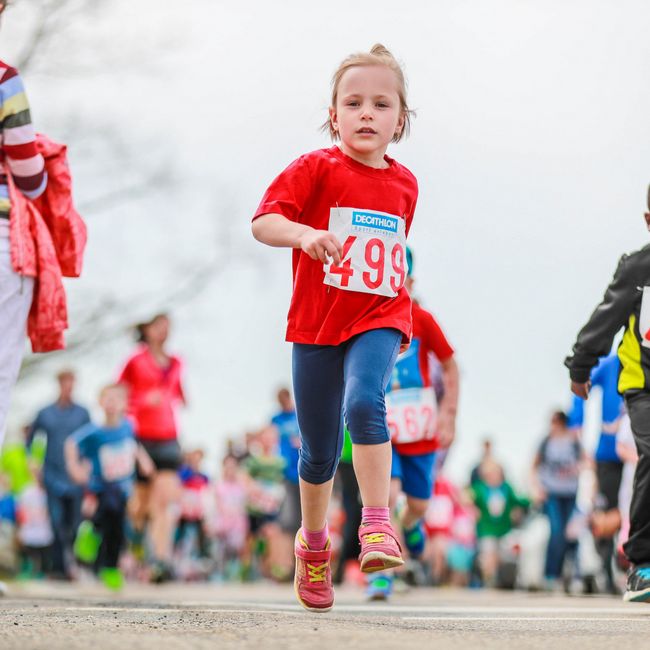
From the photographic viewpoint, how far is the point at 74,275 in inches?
255

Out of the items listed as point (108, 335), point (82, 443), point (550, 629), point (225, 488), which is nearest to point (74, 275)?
point (550, 629)

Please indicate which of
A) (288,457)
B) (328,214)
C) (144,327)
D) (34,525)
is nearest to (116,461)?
(144,327)

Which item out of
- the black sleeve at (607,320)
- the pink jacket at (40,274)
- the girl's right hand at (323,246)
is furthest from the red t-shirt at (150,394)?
the girl's right hand at (323,246)

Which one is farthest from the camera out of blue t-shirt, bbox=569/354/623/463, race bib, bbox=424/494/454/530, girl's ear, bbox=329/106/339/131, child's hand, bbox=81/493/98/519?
race bib, bbox=424/494/454/530

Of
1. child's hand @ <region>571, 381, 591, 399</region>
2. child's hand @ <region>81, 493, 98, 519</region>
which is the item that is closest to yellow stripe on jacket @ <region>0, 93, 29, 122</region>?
child's hand @ <region>571, 381, 591, 399</region>

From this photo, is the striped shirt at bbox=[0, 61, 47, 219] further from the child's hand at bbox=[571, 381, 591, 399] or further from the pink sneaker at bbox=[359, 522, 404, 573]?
the child's hand at bbox=[571, 381, 591, 399]

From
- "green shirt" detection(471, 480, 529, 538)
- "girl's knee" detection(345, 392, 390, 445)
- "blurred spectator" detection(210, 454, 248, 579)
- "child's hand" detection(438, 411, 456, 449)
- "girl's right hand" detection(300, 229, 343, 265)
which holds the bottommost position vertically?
"blurred spectator" detection(210, 454, 248, 579)

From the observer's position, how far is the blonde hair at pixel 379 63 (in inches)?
203

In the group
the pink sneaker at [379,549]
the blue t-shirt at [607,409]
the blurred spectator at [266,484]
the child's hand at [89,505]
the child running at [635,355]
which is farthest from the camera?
the blurred spectator at [266,484]

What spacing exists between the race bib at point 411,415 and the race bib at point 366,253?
3068 millimetres

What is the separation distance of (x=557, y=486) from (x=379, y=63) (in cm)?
936

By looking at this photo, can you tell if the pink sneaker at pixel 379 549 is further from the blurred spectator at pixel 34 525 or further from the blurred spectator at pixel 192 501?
the blurred spectator at pixel 192 501

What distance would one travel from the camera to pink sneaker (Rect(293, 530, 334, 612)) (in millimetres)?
5160

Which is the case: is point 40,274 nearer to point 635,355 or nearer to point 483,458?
point 635,355
